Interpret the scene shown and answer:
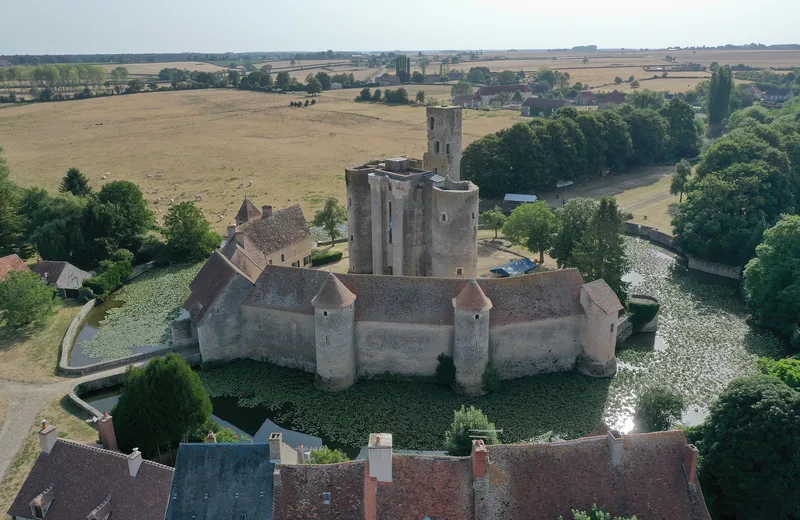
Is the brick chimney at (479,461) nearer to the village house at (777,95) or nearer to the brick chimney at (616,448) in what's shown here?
the brick chimney at (616,448)

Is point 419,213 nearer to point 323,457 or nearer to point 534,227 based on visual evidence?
point 534,227

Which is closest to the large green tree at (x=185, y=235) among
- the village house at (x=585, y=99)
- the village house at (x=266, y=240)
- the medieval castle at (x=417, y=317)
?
the village house at (x=266, y=240)

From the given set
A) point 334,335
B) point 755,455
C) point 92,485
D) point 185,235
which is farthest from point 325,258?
point 755,455

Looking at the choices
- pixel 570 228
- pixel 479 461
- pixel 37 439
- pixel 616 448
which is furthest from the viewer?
pixel 570 228

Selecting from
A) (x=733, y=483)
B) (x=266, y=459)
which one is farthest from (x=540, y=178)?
(x=266, y=459)

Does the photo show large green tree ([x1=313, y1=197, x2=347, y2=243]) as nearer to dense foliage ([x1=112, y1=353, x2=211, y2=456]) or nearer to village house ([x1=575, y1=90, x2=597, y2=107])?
dense foliage ([x1=112, y1=353, x2=211, y2=456])

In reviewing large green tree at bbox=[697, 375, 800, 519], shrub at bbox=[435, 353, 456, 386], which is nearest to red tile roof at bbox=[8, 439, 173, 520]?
shrub at bbox=[435, 353, 456, 386]

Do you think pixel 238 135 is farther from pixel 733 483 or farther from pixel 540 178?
pixel 733 483

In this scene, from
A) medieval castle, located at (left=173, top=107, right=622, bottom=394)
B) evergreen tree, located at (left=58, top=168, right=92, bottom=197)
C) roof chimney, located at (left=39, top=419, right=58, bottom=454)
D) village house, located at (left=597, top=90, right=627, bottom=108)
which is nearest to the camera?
roof chimney, located at (left=39, top=419, right=58, bottom=454)
